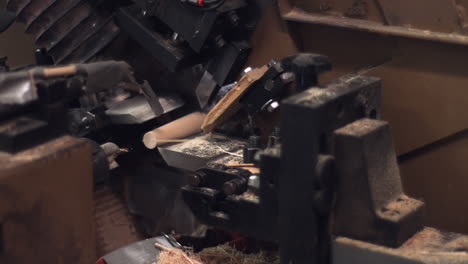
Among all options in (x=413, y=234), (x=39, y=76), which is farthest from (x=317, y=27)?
(x=39, y=76)

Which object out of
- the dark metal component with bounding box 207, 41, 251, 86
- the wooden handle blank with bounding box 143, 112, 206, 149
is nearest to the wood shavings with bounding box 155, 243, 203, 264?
the wooden handle blank with bounding box 143, 112, 206, 149

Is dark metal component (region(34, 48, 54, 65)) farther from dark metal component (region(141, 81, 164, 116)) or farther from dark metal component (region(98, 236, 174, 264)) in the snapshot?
dark metal component (region(98, 236, 174, 264))

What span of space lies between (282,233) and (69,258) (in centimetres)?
59

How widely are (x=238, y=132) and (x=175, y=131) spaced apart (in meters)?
0.25

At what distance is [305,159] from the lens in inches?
63.5

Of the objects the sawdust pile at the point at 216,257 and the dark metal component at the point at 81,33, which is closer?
the sawdust pile at the point at 216,257

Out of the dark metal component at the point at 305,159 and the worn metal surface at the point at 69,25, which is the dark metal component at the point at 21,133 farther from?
the worn metal surface at the point at 69,25

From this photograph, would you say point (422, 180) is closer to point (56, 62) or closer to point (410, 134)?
point (410, 134)

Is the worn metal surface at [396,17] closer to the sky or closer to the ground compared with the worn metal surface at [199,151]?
closer to the sky

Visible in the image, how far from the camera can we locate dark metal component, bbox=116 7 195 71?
2.45 m

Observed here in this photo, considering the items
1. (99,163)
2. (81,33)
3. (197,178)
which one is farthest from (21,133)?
(81,33)

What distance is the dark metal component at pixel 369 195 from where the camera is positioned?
5.49ft

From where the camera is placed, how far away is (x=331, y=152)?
5.54 ft

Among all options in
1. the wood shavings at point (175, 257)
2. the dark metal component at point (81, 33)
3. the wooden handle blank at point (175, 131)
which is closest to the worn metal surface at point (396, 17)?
the wooden handle blank at point (175, 131)
